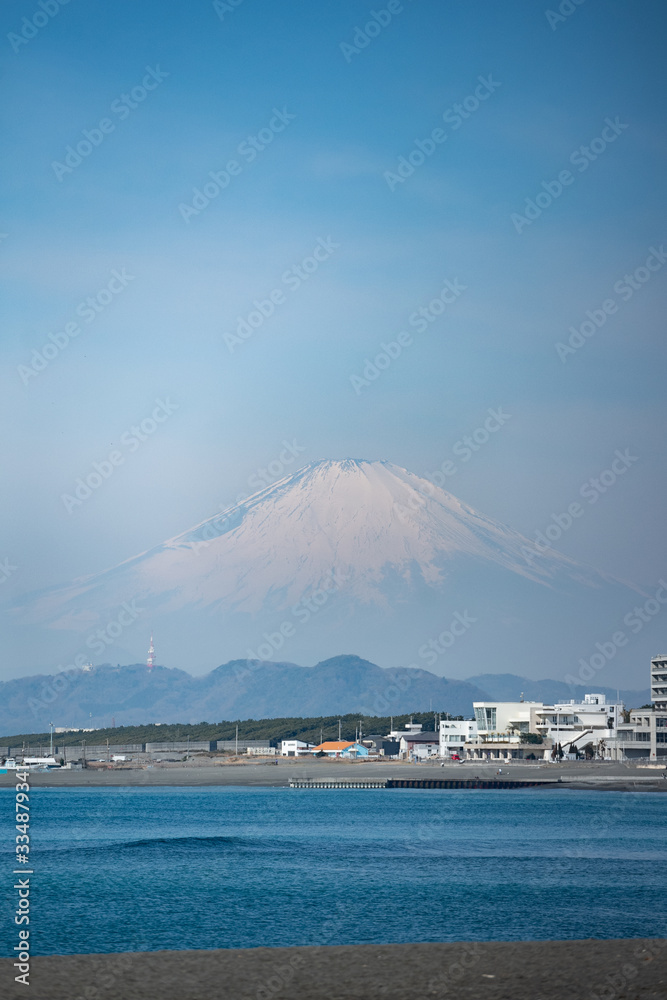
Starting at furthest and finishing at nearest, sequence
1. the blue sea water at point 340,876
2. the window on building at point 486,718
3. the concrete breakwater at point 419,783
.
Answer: the window on building at point 486,718, the concrete breakwater at point 419,783, the blue sea water at point 340,876

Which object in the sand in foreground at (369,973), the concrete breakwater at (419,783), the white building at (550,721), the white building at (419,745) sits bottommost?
the white building at (419,745)

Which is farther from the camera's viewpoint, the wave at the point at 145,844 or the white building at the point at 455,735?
the white building at the point at 455,735

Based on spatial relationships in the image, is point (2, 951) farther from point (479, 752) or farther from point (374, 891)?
point (479, 752)

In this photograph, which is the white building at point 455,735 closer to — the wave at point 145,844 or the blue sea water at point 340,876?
the blue sea water at point 340,876

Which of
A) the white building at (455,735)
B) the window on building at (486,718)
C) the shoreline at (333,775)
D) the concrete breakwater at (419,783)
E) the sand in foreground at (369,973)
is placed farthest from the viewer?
the white building at (455,735)

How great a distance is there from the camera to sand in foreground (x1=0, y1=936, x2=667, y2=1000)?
54.0 feet

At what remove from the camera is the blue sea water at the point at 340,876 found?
3016cm

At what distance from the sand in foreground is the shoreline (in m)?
81.7

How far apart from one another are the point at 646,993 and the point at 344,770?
454ft

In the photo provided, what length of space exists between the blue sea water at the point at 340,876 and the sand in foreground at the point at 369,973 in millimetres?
9230

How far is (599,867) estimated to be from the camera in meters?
43.5

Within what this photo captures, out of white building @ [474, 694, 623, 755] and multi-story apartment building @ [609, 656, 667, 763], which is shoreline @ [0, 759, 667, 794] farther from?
white building @ [474, 694, 623, 755]

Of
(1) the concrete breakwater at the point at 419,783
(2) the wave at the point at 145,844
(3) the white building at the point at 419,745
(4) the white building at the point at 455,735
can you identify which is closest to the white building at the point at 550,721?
(4) the white building at the point at 455,735

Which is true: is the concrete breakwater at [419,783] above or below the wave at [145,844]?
below
